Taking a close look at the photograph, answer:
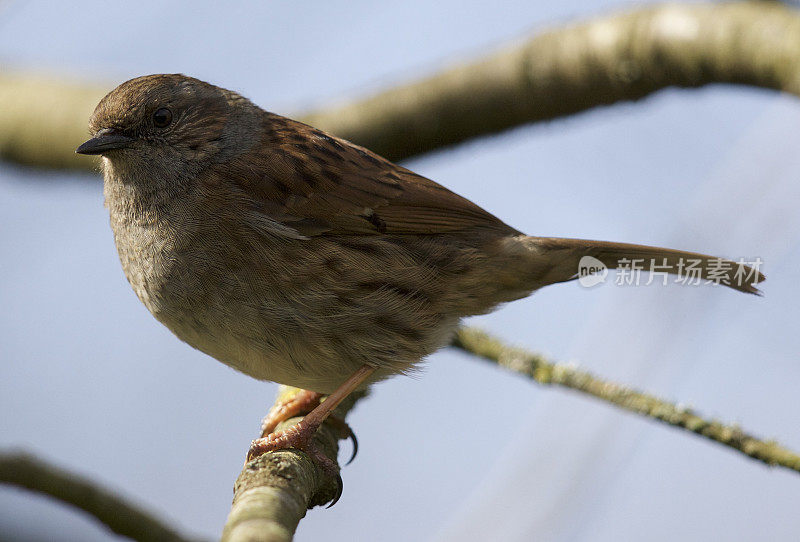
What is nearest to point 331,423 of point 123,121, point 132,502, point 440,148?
point 132,502

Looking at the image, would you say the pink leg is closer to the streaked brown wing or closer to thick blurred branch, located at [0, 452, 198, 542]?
thick blurred branch, located at [0, 452, 198, 542]

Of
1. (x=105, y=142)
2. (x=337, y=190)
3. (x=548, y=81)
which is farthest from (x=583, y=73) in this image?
(x=105, y=142)

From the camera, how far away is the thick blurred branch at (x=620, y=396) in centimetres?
309

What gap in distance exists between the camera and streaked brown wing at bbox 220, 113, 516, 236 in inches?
145

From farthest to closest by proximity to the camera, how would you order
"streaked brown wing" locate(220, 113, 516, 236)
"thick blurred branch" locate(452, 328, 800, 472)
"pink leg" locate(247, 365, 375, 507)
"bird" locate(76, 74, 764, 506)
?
"streaked brown wing" locate(220, 113, 516, 236)
"bird" locate(76, 74, 764, 506)
"pink leg" locate(247, 365, 375, 507)
"thick blurred branch" locate(452, 328, 800, 472)

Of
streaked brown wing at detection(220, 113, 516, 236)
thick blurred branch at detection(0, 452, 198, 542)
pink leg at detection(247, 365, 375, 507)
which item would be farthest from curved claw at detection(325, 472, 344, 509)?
streaked brown wing at detection(220, 113, 516, 236)

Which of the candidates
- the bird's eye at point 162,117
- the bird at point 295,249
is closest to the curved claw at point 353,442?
the bird at point 295,249

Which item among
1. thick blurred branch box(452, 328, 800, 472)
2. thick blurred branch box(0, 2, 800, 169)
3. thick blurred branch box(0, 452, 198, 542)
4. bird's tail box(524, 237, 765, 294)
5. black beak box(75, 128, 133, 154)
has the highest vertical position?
thick blurred branch box(0, 2, 800, 169)

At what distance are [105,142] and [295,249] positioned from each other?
89 cm

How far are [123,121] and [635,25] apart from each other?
8.88 feet

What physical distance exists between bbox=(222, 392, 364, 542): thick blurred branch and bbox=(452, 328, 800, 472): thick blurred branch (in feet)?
3.16

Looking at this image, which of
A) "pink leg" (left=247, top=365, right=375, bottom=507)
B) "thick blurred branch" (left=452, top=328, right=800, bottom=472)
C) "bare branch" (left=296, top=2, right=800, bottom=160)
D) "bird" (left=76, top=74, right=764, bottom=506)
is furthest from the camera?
"bare branch" (left=296, top=2, right=800, bottom=160)

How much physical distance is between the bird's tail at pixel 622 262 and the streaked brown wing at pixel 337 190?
9.3 inches

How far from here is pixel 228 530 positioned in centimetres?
228
